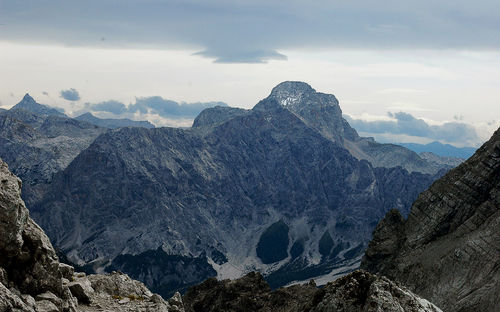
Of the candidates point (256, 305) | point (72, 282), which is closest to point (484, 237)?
point (256, 305)

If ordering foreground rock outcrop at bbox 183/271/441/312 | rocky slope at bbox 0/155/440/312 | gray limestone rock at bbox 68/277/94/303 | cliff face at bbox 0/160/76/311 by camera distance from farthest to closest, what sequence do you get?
gray limestone rock at bbox 68/277/94/303, foreground rock outcrop at bbox 183/271/441/312, rocky slope at bbox 0/155/440/312, cliff face at bbox 0/160/76/311

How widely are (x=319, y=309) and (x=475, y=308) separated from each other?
417 ft

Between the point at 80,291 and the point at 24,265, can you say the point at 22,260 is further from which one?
the point at 80,291

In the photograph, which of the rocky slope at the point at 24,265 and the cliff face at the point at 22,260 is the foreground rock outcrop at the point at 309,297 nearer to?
the rocky slope at the point at 24,265

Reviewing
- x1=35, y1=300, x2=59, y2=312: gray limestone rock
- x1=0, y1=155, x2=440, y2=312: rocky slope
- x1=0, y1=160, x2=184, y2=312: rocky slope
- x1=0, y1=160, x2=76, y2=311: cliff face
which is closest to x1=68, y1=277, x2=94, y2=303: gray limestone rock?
x1=0, y1=155, x2=440, y2=312: rocky slope

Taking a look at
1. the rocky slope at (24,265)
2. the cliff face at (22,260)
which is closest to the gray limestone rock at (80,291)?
the rocky slope at (24,265)

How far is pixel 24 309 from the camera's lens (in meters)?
33.5

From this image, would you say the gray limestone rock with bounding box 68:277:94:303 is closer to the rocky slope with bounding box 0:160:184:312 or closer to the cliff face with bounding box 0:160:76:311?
the rocky slope with bounding box 0:160:184:312

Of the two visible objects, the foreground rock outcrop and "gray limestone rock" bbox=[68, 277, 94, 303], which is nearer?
the foreground rock outcrop

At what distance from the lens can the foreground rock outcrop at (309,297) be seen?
38844 millimetres

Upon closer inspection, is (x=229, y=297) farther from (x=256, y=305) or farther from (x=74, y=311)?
(x=74, y=311)

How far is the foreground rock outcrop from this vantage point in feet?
127

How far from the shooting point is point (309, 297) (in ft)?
398

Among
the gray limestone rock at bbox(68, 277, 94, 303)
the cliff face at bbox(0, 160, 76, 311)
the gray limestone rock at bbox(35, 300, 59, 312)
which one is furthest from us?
the gray limestone rock at bbox(68, 277, 94, 303)
